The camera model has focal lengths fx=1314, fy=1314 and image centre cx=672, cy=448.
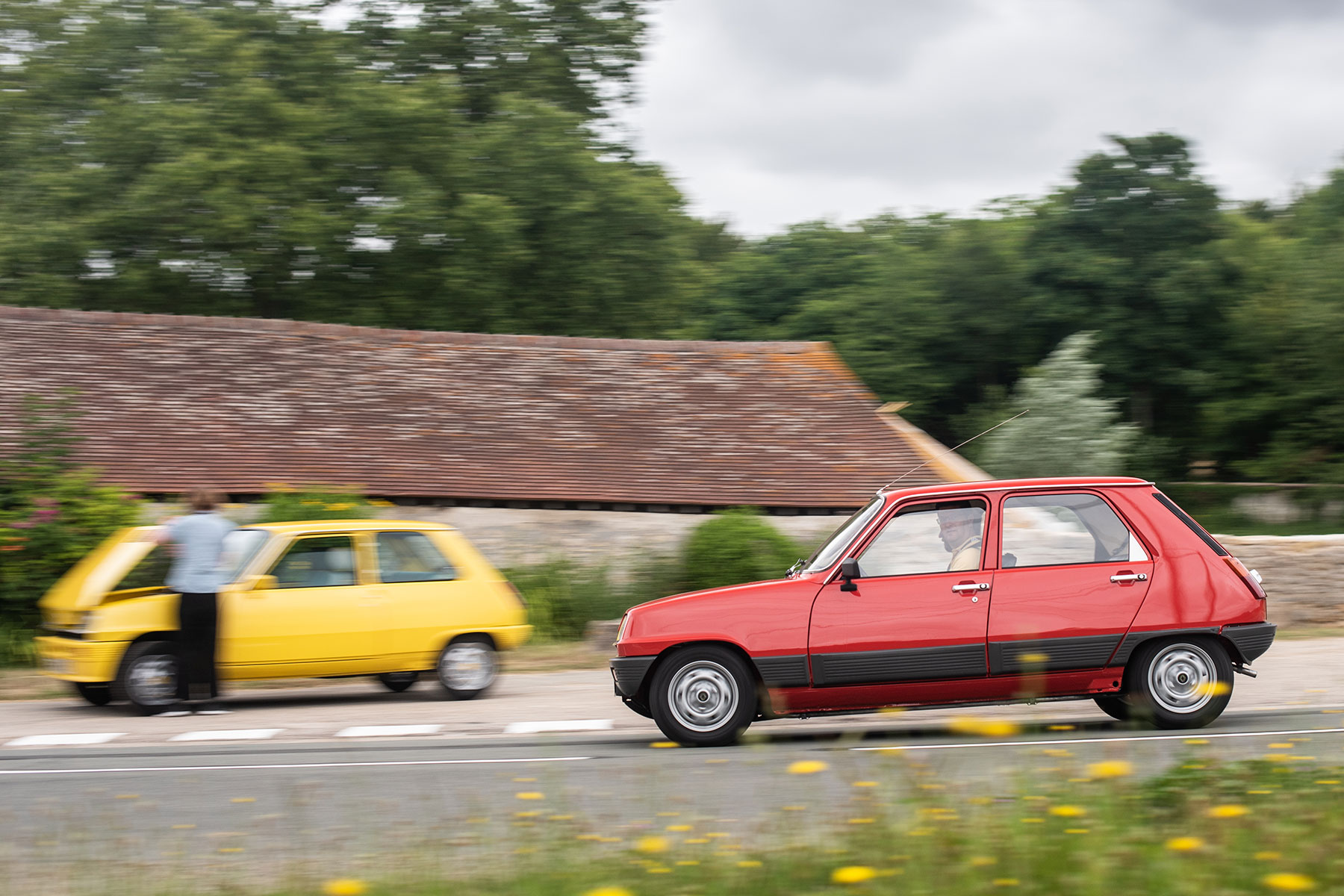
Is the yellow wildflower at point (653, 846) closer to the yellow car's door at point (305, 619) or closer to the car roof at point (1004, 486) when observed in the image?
the car roof at point (1004, 486)

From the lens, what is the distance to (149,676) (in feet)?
36.1

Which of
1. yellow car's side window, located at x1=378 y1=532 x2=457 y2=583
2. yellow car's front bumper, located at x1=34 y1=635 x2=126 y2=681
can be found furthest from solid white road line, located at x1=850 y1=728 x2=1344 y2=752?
yellow car's front bumper, located at x1=34 y1=635 x2=126 y2=681

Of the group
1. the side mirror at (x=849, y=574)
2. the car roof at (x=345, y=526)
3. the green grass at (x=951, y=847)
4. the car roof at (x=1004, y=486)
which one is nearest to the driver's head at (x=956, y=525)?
the car roof at (x=1004, y=486)

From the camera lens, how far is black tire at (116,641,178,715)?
11.0 meters

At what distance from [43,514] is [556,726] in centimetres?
862

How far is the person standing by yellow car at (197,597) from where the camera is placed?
10.9m

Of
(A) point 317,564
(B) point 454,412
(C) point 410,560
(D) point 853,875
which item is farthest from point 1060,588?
(B) point 454,412

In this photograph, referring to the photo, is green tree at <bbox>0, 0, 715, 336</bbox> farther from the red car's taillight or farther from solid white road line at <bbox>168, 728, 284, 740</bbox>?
the red car's taillight

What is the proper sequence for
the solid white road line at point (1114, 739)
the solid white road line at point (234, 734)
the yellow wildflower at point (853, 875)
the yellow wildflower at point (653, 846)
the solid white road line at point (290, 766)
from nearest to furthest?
the yellow wildflower at point (853, 875), the yellow wildflower at point (653, 846), the solid white road line at point (1114, 739), the solid white road line at point (290, 766), the solid white road line at point (234, 734)

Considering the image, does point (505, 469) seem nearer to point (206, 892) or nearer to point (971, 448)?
point (206, 892)

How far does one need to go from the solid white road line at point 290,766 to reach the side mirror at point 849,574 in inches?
75.8

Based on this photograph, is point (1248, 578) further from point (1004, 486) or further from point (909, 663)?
point (909, 663)

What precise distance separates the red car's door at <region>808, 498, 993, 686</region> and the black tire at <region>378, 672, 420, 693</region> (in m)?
5.16

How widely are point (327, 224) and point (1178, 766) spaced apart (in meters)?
30.7
